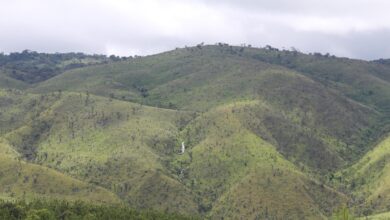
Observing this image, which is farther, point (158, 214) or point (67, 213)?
point (158, 214)

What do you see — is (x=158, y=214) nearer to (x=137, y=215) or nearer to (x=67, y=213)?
(x=137, y=215)

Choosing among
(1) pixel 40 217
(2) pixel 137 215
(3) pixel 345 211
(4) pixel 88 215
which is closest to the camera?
(3) pixel 345 211

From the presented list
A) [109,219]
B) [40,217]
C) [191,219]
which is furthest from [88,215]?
[191,219]

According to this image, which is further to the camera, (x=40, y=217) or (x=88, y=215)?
(x=88, y=215)

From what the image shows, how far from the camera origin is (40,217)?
164500 mm

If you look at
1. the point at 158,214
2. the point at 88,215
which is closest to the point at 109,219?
the point at 88,215

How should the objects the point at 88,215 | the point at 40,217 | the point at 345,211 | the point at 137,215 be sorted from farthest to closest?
the point at 137,215 → the point at 88,215 → the point at 40,217 → the point at 345,211

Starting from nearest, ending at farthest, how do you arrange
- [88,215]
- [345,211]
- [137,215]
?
[345,211]
[88,215]
[137,215]

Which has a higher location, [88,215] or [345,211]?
[345,211]

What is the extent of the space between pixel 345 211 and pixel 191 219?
9050cm

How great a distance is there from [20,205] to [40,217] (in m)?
16.5

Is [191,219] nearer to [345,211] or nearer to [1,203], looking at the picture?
[1,203]

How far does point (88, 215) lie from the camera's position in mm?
177500

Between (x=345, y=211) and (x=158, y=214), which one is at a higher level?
(x=345, y=211)
